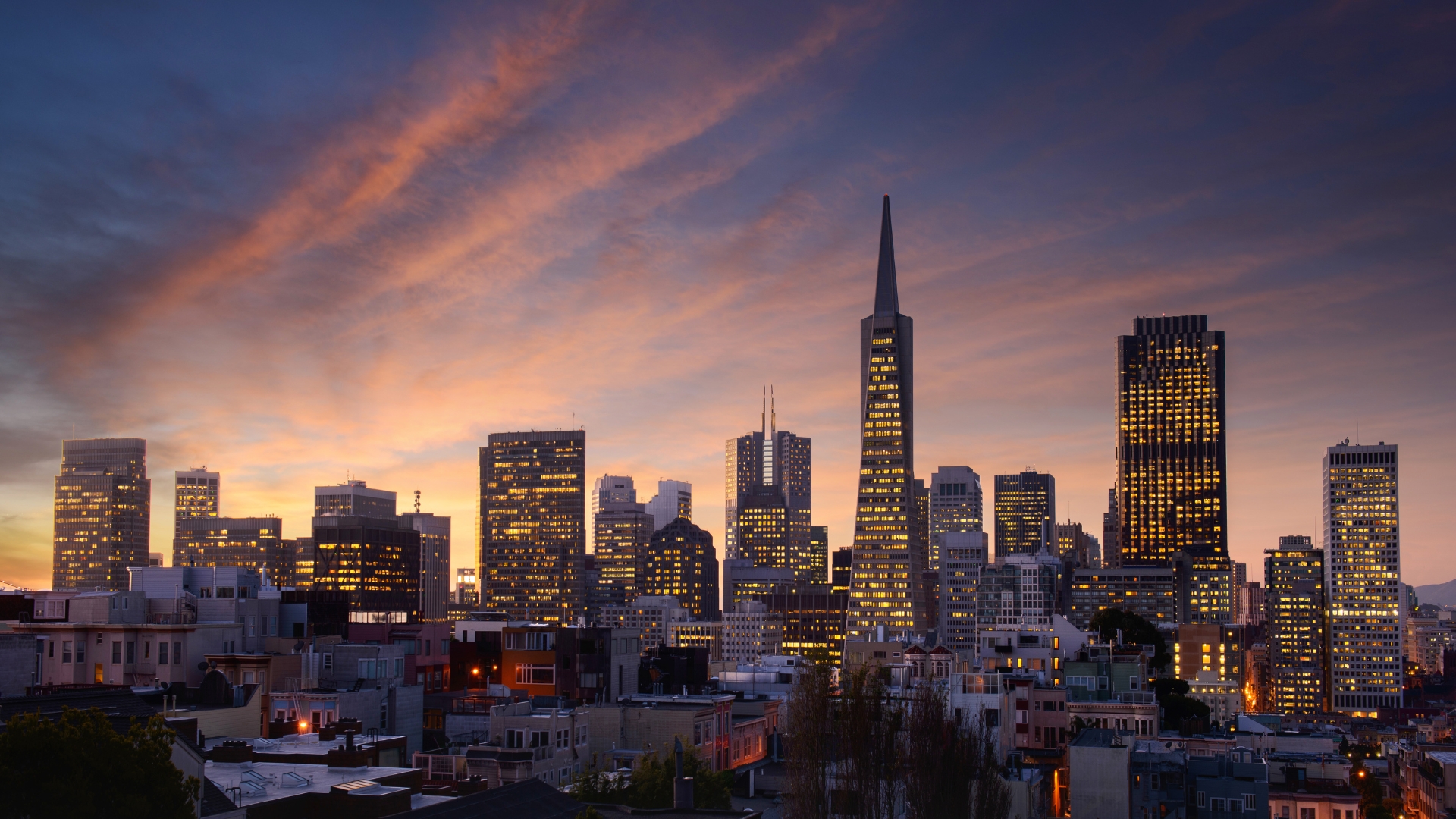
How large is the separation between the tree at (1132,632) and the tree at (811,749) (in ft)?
365

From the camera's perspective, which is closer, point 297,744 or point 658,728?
point 297,744

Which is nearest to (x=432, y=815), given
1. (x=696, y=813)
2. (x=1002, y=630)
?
(x=696, y=813)

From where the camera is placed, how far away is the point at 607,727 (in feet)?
346

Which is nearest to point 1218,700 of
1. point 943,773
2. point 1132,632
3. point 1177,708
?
point 1132,632

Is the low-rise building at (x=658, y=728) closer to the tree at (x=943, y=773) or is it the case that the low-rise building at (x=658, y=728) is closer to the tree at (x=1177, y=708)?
the tree at (x=943, y=773)

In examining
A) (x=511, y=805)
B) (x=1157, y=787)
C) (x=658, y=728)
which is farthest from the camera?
(x=658, y=728)

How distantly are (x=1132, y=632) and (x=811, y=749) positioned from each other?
122316mm

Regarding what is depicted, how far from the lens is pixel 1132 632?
571 feet

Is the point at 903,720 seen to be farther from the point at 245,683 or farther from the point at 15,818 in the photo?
the point at 245,683

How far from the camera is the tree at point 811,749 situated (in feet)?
201

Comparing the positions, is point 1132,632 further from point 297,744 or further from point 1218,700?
point 297,744

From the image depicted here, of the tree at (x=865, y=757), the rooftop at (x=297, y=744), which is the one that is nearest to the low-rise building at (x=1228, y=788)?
the tree at (x=865, y=757)

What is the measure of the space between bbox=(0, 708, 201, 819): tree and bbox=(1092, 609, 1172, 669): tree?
147 m

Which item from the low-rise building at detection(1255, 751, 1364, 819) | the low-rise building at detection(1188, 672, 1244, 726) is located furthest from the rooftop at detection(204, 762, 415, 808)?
the low-rise building at detection(1188, 672, 1244, 726)
